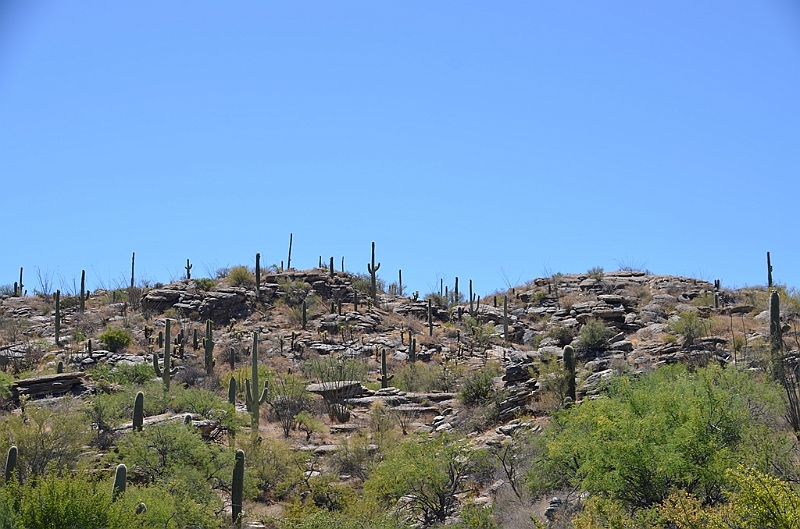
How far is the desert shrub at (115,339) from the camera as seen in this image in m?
39.1

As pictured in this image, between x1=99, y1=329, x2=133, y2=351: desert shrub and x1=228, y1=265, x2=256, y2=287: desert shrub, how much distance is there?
31.1 ft


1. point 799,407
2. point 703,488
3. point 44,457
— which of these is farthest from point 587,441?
point 44,457

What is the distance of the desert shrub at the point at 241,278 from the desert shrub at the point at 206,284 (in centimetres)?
90

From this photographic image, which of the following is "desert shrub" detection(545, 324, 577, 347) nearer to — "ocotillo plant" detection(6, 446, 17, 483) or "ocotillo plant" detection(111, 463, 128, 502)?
"ocotillo plant" detection(111, 463, 128, 502)

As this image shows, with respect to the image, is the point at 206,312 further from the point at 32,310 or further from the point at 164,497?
the point at 164,497

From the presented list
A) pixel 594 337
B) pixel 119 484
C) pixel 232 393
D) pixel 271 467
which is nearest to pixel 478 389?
pixel 594 337

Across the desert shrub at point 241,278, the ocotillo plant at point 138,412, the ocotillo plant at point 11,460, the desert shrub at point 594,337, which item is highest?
the desert shrub at point 241,278

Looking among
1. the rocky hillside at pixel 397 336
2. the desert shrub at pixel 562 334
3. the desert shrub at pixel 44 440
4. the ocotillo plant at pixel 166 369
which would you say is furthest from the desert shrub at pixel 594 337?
the desert shrub at pixel 44 440

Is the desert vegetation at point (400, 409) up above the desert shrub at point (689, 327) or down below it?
below

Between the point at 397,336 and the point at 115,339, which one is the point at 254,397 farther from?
the point at 397,336

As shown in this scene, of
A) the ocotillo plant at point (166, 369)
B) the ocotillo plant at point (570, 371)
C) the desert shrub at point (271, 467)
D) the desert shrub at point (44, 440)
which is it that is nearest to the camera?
the desert shrub at point (44, 440)

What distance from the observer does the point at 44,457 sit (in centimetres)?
2327

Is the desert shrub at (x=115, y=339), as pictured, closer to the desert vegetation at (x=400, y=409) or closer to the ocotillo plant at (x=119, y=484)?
the desert vegetation at (x=400, y=409)

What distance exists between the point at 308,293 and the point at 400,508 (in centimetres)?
2607
